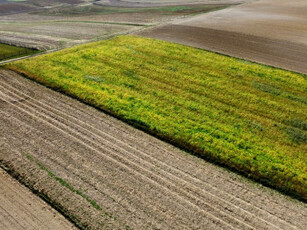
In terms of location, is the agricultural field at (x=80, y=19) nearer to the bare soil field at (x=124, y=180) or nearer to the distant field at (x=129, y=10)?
the distant field at (x=129, y=10)

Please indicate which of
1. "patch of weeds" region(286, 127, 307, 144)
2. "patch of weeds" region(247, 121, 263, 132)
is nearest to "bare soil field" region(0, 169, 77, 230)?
"patch of weeds" region(247, 121, 263, 132)

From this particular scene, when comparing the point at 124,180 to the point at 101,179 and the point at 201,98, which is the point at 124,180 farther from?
the point at 201,98

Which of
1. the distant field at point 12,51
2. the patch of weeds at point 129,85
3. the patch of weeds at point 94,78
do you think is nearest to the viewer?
the patch of weeds at point 129,85

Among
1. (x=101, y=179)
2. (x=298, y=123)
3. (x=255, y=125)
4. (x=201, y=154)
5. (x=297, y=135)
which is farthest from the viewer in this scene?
(x=298, y=123)

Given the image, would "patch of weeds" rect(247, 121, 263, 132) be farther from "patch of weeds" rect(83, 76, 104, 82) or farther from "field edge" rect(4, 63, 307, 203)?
"patch of weeds" rect(83, 76, 104, 82)

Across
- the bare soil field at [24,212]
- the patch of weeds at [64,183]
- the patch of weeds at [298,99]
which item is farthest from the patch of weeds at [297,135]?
the bare soil field at [24,212]

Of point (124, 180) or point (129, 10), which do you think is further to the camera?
point (129, 10)

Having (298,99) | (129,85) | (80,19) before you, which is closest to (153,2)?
(80,19)
